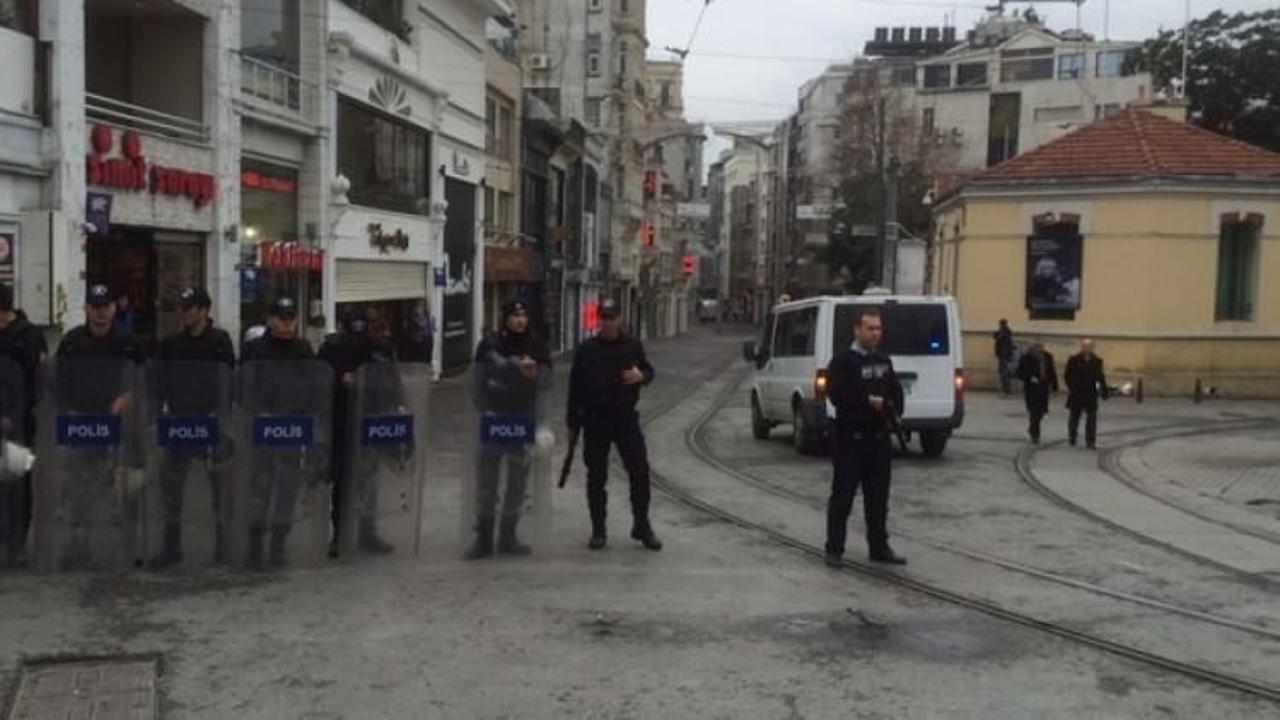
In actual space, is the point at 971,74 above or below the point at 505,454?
above

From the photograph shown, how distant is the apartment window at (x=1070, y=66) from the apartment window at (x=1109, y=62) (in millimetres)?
1191

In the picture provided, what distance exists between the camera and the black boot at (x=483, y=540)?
8492 millimetres

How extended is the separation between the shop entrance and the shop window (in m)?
6.60

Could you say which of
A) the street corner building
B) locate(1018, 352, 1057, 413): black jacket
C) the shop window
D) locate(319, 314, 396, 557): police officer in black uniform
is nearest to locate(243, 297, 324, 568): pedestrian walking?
locate(319, 314, 396, 557): police officer in black uniform

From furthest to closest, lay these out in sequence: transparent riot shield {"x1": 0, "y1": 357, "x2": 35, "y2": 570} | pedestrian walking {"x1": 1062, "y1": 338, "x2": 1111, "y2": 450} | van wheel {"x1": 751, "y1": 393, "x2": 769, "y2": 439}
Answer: van wheel {"x1": 751, "y1": 393, "x2": 769, "y2": 439} → pedestrian walking {"x1": 1062, "y1": 338, "x2": 1111, "y2": 450} → transparent riot shield {"x1": 0, "y1": 357, "x2": 35, "y2": 570}

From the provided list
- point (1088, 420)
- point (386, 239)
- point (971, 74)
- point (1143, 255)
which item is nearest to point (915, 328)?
point (1088, 420)

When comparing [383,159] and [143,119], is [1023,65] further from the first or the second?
[143,119]

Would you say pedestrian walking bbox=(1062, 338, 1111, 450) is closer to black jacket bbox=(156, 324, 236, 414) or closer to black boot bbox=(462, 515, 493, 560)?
black boot bbox=(462, 515, 493, 560)

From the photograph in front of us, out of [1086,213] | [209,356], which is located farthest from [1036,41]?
[209,356]

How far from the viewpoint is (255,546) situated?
802 cm

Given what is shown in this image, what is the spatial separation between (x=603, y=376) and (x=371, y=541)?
2000mm

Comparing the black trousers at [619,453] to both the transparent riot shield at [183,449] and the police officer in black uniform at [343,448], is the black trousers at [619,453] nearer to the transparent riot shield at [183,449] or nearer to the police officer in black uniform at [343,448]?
Answer: the police officer in black uniform at [343,448]

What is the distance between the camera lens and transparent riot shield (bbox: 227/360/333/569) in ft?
26.2

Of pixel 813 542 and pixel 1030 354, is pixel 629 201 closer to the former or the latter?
pixel 1030 354
